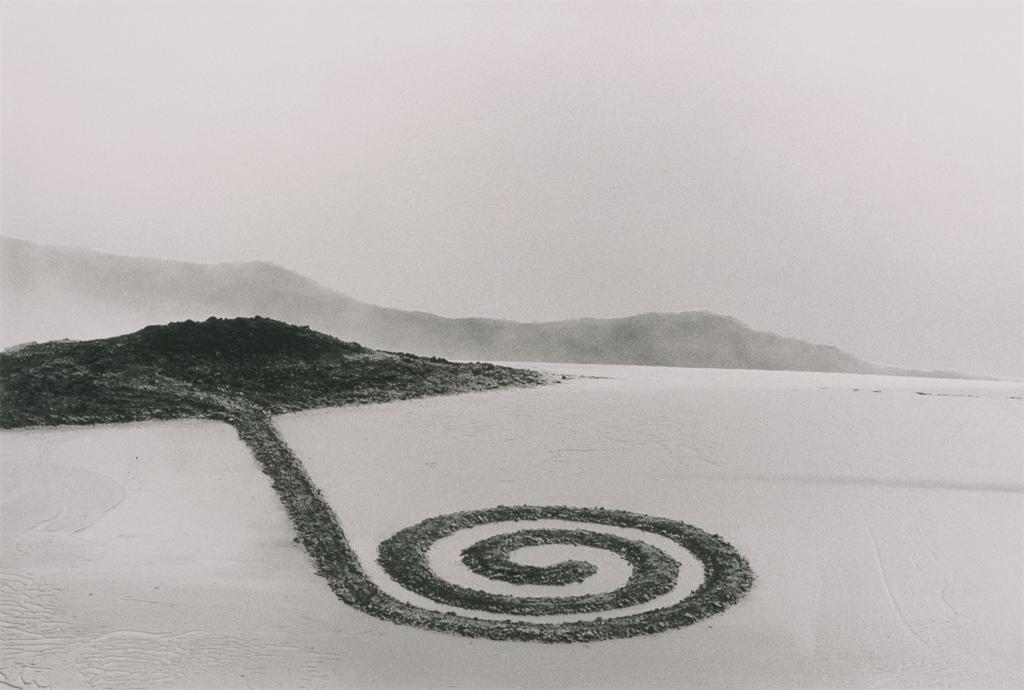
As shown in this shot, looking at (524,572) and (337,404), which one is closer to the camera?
(524,572)

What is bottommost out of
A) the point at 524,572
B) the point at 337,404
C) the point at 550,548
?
the point at 524,572

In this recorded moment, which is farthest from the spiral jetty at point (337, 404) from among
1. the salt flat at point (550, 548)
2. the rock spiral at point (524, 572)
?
the salt flat at point (550, 548)

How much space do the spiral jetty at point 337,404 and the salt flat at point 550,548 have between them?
0.34 m

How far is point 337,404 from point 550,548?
362 inches

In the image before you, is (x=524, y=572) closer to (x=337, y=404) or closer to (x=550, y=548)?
(x=550, y=548)

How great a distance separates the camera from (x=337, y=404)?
73.9ft

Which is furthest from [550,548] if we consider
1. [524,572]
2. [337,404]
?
[337,404]

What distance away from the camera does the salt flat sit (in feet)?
37.6

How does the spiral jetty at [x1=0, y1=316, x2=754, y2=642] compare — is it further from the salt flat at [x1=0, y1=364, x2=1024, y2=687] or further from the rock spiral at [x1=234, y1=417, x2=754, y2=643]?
the salt flat at [x1=0, y1=364, x2=1024, y2=687]

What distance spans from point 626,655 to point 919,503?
7.83 meters

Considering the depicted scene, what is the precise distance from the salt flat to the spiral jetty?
0.34 meters

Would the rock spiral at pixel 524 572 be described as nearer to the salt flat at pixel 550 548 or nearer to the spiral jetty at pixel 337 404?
the spiral jetty at pixel 337 404

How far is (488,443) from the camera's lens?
19734 millimetres

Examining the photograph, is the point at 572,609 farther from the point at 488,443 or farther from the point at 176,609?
the point at 488,443
